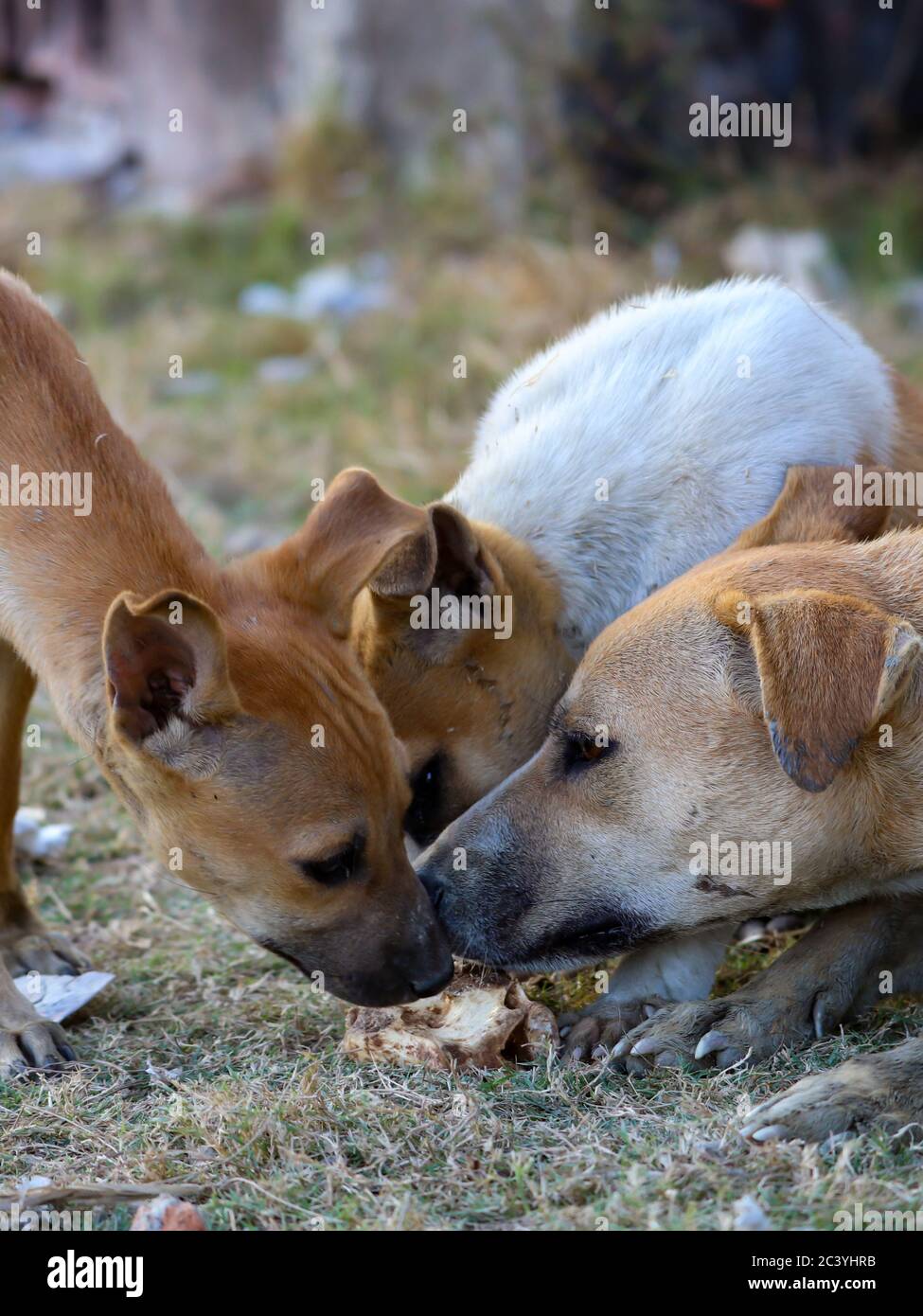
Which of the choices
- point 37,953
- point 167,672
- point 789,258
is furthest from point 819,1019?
point 789,258

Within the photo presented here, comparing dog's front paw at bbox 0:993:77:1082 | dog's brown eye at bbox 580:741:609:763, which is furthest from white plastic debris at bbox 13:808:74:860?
dog's brown eye at bbox 580:741:609:763

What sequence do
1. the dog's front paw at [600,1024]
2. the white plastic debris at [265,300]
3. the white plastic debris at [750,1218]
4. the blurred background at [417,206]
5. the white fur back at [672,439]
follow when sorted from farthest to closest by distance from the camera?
1. the white plastic debris at [265,300]
2. the blurred background at [417,206]
3. the white fur back at [672,439]
4. the dog's front paw at [600,1024]
5. the white plastic debris at [750,1218]

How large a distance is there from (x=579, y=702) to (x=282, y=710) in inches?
28.3

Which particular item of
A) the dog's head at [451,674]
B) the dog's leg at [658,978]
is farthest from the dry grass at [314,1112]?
the dog's head at [451,674]

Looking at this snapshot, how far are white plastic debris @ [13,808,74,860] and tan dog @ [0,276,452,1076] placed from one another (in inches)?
41.0

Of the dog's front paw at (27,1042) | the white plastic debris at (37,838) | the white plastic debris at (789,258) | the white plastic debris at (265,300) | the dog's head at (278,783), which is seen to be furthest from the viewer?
the white plastic debris at (265,300)

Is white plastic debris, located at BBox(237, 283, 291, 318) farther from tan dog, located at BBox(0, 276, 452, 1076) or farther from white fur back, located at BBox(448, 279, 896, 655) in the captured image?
tan dog, located at BBox(0, 276, 452, 1076)

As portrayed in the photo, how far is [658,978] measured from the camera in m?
3.75

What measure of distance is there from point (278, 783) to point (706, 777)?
37.1 inches

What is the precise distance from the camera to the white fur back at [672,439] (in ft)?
14.5

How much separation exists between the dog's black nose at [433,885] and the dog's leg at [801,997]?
1.84 feet

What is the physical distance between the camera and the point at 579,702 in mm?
3637

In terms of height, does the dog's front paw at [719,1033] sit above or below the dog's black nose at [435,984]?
below

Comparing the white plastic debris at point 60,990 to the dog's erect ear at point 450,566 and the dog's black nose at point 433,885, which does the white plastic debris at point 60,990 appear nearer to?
the dog's black nose at point 433,885
